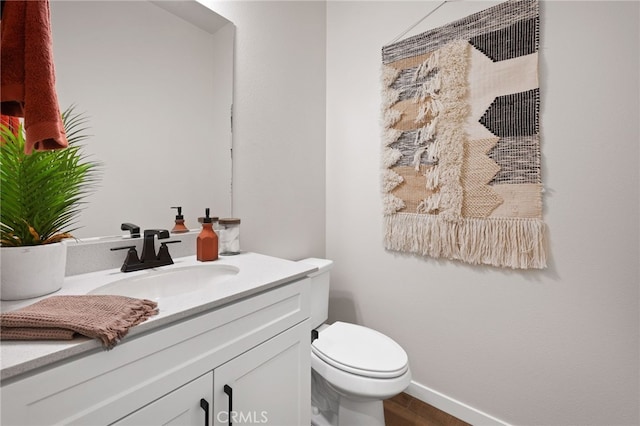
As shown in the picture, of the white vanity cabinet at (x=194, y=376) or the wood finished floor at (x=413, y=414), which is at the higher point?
the white vanity cabinet at (x=194, y=376)

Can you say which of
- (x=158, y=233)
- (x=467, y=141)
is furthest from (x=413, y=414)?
(x=158, y=233)

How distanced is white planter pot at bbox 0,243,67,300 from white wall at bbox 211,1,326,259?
728 mm

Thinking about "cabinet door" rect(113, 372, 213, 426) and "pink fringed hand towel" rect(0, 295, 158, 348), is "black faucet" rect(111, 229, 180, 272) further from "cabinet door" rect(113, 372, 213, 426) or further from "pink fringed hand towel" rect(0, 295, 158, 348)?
"cabinet door" rect(113, 372, 213, 426)

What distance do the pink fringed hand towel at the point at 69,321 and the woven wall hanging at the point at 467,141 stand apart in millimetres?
1309

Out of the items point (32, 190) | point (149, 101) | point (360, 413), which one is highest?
point (149, 101)

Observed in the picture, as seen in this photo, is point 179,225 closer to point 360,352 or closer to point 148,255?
point 148,255

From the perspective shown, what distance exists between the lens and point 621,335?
1.07 metres

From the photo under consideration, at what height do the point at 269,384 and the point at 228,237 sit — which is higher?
the point at 228,237

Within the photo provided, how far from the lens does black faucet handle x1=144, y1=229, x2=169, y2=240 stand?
1.03 meters

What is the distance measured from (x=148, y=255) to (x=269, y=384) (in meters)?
0.62

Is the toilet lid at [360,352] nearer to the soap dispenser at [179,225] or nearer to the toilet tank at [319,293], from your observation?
the toilet tank at [319,293]

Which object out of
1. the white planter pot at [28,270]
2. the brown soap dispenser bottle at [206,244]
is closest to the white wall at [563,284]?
the brown soap dispenser bottle at [206,244]
